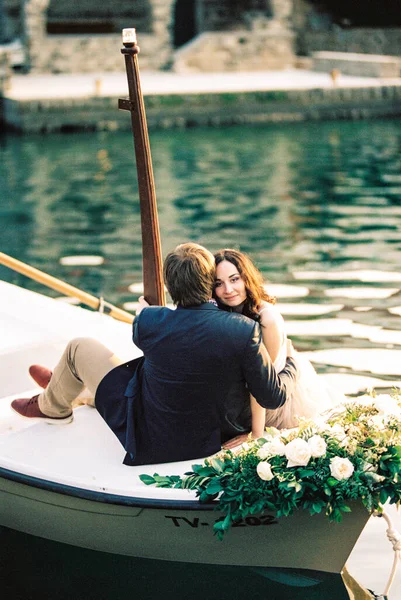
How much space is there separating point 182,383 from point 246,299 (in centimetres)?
43

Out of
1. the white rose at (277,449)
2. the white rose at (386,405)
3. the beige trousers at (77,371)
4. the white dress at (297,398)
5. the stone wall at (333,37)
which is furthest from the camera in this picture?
the stone wall at (333,37)

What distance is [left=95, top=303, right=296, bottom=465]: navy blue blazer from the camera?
3.75 metres

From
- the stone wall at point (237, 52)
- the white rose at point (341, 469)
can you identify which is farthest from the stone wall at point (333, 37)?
the white rose at point (341, 469)

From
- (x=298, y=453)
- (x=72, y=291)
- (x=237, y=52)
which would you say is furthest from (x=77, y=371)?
(x=237, y=52)

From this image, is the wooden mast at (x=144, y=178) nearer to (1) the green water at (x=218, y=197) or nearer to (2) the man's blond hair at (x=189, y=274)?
A: (2) the man's blond hair at (x=189, y=274)

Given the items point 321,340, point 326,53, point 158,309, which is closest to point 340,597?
point 158,309

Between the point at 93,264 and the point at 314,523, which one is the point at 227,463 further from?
the point at 93,264

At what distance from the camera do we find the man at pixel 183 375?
147 inches

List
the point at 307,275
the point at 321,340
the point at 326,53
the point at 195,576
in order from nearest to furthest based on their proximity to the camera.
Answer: the point at 195,576 < the point at 321,340 < the point at 307,275 < the point at 326,53

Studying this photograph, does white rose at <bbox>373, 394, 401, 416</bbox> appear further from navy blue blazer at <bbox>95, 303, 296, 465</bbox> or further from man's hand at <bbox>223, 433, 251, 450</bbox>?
man's hand at <bbox>223, 433, 251, 450</bbox>

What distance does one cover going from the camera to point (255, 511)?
12.2 feet

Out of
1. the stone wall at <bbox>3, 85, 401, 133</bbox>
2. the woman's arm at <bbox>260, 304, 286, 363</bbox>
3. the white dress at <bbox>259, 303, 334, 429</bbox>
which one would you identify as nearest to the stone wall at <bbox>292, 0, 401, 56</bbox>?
the stone wall at <bbox>3, 85, 401, 133</bbox>

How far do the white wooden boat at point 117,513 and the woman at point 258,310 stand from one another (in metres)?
0.39

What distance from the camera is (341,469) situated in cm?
366
